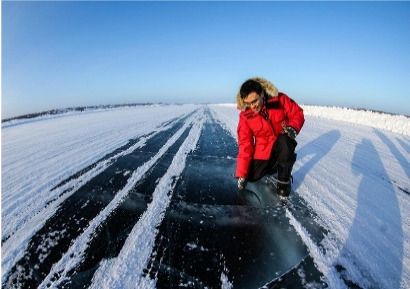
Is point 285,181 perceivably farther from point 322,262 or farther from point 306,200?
point 322,262

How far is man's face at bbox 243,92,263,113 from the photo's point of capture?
106 inches

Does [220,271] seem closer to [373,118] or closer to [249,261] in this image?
[249,261]

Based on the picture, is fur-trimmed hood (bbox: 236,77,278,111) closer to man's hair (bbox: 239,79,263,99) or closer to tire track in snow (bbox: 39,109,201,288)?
man's hair (bbox: 239,79,263,99)

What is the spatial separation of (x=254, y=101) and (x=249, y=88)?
158 millimetres

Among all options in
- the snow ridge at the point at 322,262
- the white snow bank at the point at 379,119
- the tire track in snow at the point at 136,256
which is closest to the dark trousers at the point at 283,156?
the snow ridge at the point at 322,262

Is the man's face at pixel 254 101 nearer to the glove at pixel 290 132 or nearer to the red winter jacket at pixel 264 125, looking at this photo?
the red winter jacket at pixel 264 125

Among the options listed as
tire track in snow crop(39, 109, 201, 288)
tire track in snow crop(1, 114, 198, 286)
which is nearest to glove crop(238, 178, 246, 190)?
tire track in snow crop(39, 109, 201, 288)

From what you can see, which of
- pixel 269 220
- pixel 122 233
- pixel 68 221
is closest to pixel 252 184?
pixel 269 220

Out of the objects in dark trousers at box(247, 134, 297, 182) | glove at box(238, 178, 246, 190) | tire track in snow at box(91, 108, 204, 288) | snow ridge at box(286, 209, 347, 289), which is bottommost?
snow ridge at box(286, 209, 347, 289)

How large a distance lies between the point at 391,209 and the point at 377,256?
1.01 m

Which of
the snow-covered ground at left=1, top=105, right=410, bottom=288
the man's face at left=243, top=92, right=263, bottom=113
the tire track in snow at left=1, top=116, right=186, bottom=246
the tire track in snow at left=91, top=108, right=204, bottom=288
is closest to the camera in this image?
the tire track in snow at left=91, top=108, right=204, bottom=288

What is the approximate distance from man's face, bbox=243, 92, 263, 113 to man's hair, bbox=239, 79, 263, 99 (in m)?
0.04

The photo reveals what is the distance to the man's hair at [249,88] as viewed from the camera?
2.70 m

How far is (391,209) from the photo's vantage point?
2.53 metres
